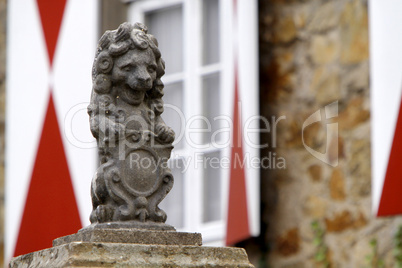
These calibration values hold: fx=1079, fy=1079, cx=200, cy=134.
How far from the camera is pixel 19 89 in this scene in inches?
296

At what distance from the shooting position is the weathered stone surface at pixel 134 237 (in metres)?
3.53

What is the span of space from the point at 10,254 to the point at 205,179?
144cm

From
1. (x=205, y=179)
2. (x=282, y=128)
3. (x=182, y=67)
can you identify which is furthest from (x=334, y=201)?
(x=182, y=67)

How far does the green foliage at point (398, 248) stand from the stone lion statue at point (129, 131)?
2032mm

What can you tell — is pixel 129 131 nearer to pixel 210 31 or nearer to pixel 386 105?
pixel 386 105

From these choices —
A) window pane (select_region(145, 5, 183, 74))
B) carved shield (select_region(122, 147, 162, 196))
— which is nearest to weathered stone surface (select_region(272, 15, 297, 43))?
window pane (select_region(145, 5, 183, 74))

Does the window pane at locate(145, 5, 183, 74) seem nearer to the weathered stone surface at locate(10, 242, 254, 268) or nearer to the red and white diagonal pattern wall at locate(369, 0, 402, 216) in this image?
the red and white diagonal pattern wall at locate(369, 0, 402, 216)

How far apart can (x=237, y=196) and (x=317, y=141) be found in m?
0.56

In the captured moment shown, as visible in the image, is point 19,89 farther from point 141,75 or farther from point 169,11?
point 141,75

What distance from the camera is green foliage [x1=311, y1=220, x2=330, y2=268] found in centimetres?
586

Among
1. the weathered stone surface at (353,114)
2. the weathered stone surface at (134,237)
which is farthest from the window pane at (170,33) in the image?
the weathered stone surface at (134,237)

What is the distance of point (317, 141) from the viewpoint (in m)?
6.05

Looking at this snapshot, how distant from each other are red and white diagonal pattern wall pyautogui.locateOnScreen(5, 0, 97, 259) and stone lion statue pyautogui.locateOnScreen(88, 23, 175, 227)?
9.87ft

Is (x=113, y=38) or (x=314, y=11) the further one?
(x=314, y=11)
